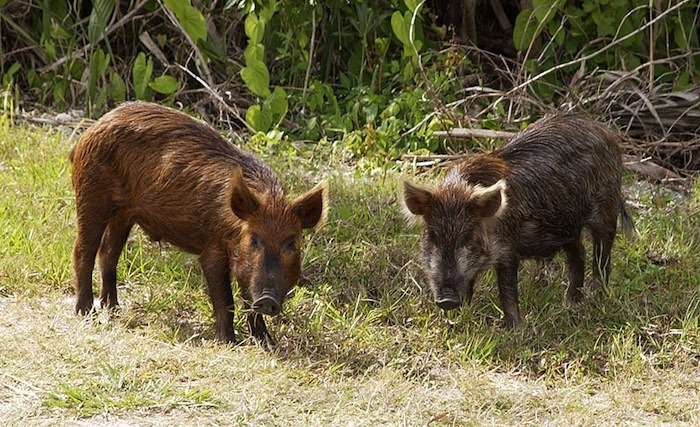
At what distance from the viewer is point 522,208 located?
6.27 meters

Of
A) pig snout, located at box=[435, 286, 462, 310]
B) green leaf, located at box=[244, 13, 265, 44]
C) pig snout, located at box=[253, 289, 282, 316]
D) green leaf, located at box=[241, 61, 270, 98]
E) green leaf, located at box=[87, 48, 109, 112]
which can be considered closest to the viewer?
pig snout, located at box=[253, 289, 282, 316]

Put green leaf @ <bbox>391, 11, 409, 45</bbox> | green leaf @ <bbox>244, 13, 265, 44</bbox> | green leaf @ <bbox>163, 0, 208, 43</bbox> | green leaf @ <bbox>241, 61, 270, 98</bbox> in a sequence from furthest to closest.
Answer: green leaf @ <bbox>391, 11, 409, 45</bbox>, green leaf @ <bbox>241, 61, 270, 98</bbox>, green leaf @ <bbox>244, 13, 265, 44</bbox>, green leaf @ <bbox>163, 0, 208, 43</bbox>

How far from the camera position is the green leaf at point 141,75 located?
8.94 meters

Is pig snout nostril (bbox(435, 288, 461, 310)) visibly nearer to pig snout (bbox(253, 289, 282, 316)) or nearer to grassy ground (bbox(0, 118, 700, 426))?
grassy ground (bbox(0, 118, 700, 426))

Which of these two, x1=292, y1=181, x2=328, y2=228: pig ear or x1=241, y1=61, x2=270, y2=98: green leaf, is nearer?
x1=292, y1=181, x2=328, y2=228: pig ear

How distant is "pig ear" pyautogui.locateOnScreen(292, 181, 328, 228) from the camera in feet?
19.1

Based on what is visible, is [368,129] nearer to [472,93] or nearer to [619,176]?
[472,93]

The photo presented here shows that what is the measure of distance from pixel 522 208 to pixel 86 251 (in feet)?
7.36

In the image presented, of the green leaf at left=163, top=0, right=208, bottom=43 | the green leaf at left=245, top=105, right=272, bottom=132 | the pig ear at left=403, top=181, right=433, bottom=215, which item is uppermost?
the green leaf at left=163, top=0, right=208, bottom=43

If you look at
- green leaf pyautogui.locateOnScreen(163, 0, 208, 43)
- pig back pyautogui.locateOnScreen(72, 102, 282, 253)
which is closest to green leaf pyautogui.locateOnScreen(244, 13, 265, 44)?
green leaf pyautogui.locateOnScreen(163, 0, 208, 43)

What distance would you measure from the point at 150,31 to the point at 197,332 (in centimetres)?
450

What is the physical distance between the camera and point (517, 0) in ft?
32.6

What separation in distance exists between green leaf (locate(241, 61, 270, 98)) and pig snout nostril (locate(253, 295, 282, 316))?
123 inches

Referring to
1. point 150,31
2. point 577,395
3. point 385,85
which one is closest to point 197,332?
point 577,395
